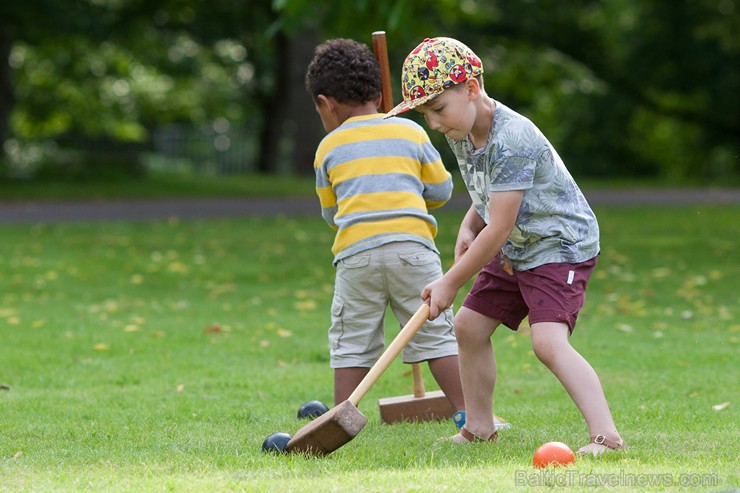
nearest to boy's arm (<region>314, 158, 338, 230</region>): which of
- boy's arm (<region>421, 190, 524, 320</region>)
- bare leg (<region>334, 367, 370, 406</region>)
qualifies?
bare leg (<region>334, 367, 370, 406</region>)

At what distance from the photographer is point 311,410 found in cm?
534

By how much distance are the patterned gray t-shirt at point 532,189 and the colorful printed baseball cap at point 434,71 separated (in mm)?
233

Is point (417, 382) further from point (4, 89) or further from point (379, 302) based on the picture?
point (4, 89)

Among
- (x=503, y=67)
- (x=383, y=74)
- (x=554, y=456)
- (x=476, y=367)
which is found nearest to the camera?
(x=554, y=456)

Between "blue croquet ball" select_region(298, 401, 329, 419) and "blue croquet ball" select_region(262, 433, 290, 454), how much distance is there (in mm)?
814

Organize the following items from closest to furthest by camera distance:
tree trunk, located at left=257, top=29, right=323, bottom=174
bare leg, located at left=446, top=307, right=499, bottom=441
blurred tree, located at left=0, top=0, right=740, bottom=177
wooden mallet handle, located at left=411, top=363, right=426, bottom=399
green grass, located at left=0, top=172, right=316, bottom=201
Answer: bare leg, located at left=446, top=307, right=499, bottom=441, wooden mallet handle, located at left=411, top=363, right=426, bottom=399, green grass, located at left=0, top=172, right=316, bottom=201, tree trunk, located at left=257, top=29, right=323, bottom=174, blurred tree, located at left=0, top=0, right=740, bottom=177

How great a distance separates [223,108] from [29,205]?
887 inches

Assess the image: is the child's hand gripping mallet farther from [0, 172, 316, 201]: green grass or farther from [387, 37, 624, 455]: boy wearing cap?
[0, 172, 316, 201]: green grass

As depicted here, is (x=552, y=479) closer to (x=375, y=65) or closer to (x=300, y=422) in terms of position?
(x=300, y=422)

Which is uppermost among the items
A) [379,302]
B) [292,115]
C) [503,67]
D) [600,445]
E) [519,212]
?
[519,212]

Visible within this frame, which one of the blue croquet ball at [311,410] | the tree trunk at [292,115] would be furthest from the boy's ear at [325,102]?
the tree trunk at [292,115]

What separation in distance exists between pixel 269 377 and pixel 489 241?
2564mm

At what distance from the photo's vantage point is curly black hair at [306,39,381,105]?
5102 millimetres

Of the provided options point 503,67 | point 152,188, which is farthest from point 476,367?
point 503,67
